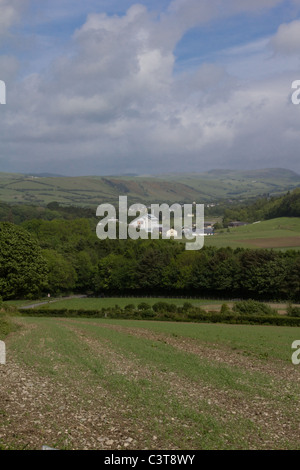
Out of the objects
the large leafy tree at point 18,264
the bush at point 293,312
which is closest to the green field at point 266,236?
the bush at point 293,312

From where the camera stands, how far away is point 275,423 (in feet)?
41.5

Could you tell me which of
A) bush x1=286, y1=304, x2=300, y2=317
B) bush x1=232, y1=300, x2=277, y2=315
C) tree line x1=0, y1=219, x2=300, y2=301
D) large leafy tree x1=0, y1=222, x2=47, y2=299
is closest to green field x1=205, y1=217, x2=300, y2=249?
tree line x1=0, y1=219, x2=300, y2=301

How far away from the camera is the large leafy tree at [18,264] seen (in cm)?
5925

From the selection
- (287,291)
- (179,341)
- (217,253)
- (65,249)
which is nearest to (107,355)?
(179,341)

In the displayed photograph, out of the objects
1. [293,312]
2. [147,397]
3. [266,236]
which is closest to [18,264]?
[293,312]

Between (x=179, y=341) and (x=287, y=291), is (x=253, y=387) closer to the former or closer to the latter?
(x=179, y=341)

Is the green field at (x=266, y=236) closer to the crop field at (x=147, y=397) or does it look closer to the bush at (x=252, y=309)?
the bush at (x=252, y=309)

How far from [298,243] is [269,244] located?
7.03 meters

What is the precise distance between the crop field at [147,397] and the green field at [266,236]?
8740cm

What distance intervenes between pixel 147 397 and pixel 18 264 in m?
49.0

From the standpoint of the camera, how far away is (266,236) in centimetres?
12650

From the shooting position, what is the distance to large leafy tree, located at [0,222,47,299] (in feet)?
194

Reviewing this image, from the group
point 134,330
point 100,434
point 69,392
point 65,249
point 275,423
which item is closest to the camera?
point 100,434

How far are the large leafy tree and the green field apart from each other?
5967cm
